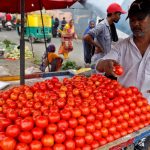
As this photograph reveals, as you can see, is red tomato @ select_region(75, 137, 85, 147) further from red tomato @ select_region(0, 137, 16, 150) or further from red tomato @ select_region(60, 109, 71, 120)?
red tomato @ select_region(0, 137, 16, 150)

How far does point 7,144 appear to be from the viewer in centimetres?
190

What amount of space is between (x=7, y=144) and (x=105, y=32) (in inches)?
180

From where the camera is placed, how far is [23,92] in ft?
8.71

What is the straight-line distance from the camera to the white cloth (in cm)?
→ 317

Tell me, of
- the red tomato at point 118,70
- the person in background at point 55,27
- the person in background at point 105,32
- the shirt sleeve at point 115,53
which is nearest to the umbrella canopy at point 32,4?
the person in background at point 105,32

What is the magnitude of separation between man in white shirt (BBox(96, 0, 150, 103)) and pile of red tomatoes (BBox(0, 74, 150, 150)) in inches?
14.0

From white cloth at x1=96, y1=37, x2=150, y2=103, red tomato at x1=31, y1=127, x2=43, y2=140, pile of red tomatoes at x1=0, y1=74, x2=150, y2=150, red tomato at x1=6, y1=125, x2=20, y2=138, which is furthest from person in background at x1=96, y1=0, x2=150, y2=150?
red tomato at x1=6, y1=125, x2=20, y2=138

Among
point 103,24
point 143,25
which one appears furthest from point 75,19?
point 143,25

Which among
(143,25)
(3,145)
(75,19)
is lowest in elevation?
(75,19)

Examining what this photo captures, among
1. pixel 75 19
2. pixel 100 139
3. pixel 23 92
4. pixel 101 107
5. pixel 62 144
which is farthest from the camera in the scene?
pixel 75 19

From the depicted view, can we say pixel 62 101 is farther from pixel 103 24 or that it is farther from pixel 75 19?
pixel 75 19

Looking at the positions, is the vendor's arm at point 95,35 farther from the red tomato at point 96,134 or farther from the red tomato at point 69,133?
the red tomato at point 69,133

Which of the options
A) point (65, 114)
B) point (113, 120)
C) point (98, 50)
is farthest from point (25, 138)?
point (98, 50)

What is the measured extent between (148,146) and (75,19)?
21.3 metres
